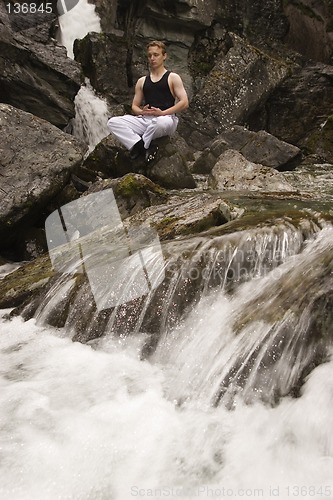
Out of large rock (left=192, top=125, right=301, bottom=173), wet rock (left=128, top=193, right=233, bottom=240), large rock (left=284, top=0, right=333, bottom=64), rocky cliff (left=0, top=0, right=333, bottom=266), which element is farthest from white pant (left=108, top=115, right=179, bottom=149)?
large rock (left=284, top=0, right=333, bottom=64)

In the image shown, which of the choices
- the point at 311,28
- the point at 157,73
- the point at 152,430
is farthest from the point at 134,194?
the point at 311,28

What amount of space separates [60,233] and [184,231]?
2416 millimetres

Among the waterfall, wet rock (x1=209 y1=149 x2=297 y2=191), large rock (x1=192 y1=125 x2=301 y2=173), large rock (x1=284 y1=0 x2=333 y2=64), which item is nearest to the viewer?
wet rock (x1=209 y1=149 x2=297 y2=191)

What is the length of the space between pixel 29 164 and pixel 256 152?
17.9 ft

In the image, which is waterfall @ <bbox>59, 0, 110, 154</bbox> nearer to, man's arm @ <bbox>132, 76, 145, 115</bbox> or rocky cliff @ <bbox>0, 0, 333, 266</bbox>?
rocky cliff @ <bbox>0, 0, 333, 266</bbox>

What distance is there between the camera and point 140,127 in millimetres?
7387

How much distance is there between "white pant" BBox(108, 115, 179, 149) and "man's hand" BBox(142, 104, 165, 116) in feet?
0.25

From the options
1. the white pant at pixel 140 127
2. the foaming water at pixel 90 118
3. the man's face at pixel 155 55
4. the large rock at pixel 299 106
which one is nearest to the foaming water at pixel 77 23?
the foaming water at pixel 90 118

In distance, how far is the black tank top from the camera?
709 cm

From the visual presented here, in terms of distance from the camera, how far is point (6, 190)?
6.45 metres

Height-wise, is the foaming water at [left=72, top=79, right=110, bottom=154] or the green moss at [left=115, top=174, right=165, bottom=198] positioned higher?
the foaming water at [left=72, top=79, right=110, bottom=154]

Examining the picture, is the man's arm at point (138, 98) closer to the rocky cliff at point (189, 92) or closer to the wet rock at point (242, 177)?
the rocky cliff at point (189, 92)

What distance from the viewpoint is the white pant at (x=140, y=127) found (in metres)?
7.20

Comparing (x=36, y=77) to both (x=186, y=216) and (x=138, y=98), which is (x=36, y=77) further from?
(x=186, y=216)
